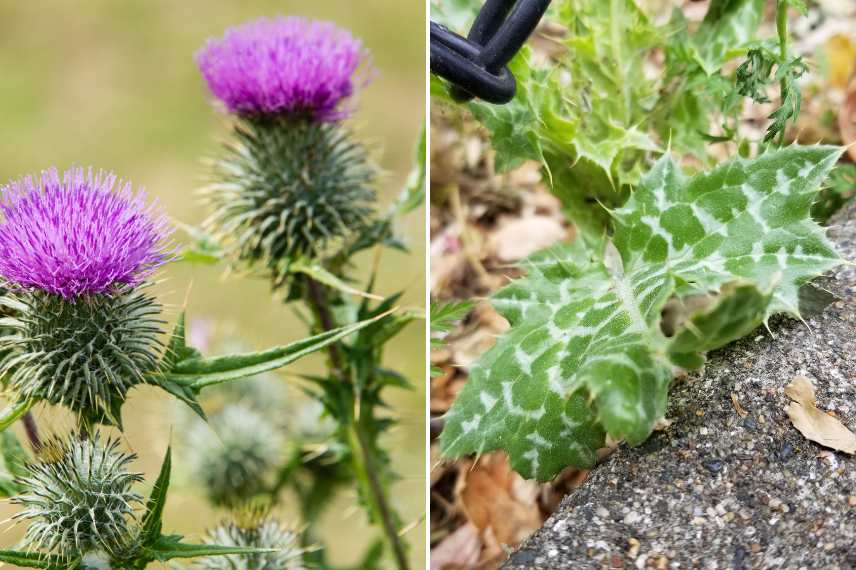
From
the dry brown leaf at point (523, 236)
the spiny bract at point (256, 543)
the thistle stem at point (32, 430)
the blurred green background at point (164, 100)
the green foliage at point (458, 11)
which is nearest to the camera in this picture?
the thistle stem at point (32, 430)

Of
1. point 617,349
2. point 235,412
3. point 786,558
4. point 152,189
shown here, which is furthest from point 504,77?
point 152,189

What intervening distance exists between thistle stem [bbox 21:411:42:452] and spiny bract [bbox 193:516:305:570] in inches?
18.2

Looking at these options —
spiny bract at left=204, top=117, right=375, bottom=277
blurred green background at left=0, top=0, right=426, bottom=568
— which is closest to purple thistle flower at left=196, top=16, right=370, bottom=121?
spiny bract at left=204, top=117, right=375, bottom=277

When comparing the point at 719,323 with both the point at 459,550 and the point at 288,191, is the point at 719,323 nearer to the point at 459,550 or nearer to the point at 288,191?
the point at 459,550

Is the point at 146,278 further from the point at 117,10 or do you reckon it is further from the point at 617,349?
the point at 117,10

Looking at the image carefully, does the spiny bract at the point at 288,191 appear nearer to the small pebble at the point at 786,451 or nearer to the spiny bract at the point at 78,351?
the spiny bract at the point at 78,351

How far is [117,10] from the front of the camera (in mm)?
7559

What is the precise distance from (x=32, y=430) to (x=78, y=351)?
0.23m

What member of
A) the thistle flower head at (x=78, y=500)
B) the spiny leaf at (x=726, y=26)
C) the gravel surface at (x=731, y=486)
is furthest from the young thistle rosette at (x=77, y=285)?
the spiny leaf at (x=726, y=26)

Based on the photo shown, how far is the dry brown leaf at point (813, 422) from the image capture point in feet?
6.20

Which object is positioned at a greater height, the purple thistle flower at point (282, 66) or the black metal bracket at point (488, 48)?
the purple thistle flower at point (282, 66)

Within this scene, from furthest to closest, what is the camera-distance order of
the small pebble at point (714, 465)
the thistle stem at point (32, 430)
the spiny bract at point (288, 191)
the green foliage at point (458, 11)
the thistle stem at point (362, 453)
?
1. the spiny bract at point (288, 191)
2. the green foliage at point (458, 11)
3. the thistle stem at point (362, 453)
4. the thistle stem at point (32, 430)
5. the small pebble at point (714, 465)

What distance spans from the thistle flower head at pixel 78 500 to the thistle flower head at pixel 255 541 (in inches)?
13.3

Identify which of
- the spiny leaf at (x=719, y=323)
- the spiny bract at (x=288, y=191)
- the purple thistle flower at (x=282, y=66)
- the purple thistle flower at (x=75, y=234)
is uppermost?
the purple thistle flower at (x=282, y=66)
